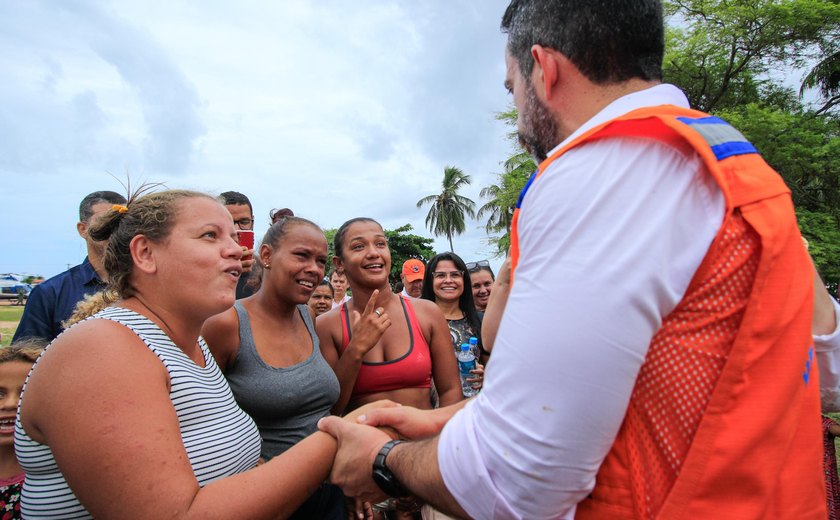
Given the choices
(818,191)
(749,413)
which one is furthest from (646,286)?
(818,191)

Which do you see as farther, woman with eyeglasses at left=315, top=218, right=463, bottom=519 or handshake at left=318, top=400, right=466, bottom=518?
woman with eyeglasses at left=315, top=218, right=463, bottom=519

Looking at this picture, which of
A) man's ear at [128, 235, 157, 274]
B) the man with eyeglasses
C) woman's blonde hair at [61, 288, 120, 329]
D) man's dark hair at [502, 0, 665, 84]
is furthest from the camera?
the man with eyeglasses

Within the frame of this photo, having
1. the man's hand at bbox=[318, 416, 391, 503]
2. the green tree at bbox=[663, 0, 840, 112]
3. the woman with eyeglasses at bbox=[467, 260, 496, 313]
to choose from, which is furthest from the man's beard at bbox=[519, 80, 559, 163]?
the green tree at bbox=[663, 0, 840, 112]

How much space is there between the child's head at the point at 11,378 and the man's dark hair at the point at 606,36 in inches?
126

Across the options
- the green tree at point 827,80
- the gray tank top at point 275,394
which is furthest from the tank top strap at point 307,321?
the green tree at point 827,80

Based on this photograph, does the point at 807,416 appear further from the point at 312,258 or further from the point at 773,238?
the point at 312,258

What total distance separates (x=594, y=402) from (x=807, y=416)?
570 mm

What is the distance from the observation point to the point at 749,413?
95 centimetres

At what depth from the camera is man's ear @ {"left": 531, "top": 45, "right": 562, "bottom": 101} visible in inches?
51.0

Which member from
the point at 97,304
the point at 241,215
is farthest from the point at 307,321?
the point at 241,215

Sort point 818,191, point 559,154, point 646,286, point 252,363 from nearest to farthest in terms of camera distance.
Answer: point 646,286 → point 559,154 → point 252,363 → point 818,191

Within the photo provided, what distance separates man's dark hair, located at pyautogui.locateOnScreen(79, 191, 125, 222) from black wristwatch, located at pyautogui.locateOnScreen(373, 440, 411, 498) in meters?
3.83

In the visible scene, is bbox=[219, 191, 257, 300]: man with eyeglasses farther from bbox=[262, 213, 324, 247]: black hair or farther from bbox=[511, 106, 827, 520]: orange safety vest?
bbox=[511, 106, 827, 520]: orange safety vest

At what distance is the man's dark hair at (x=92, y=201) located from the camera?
13.6ft
